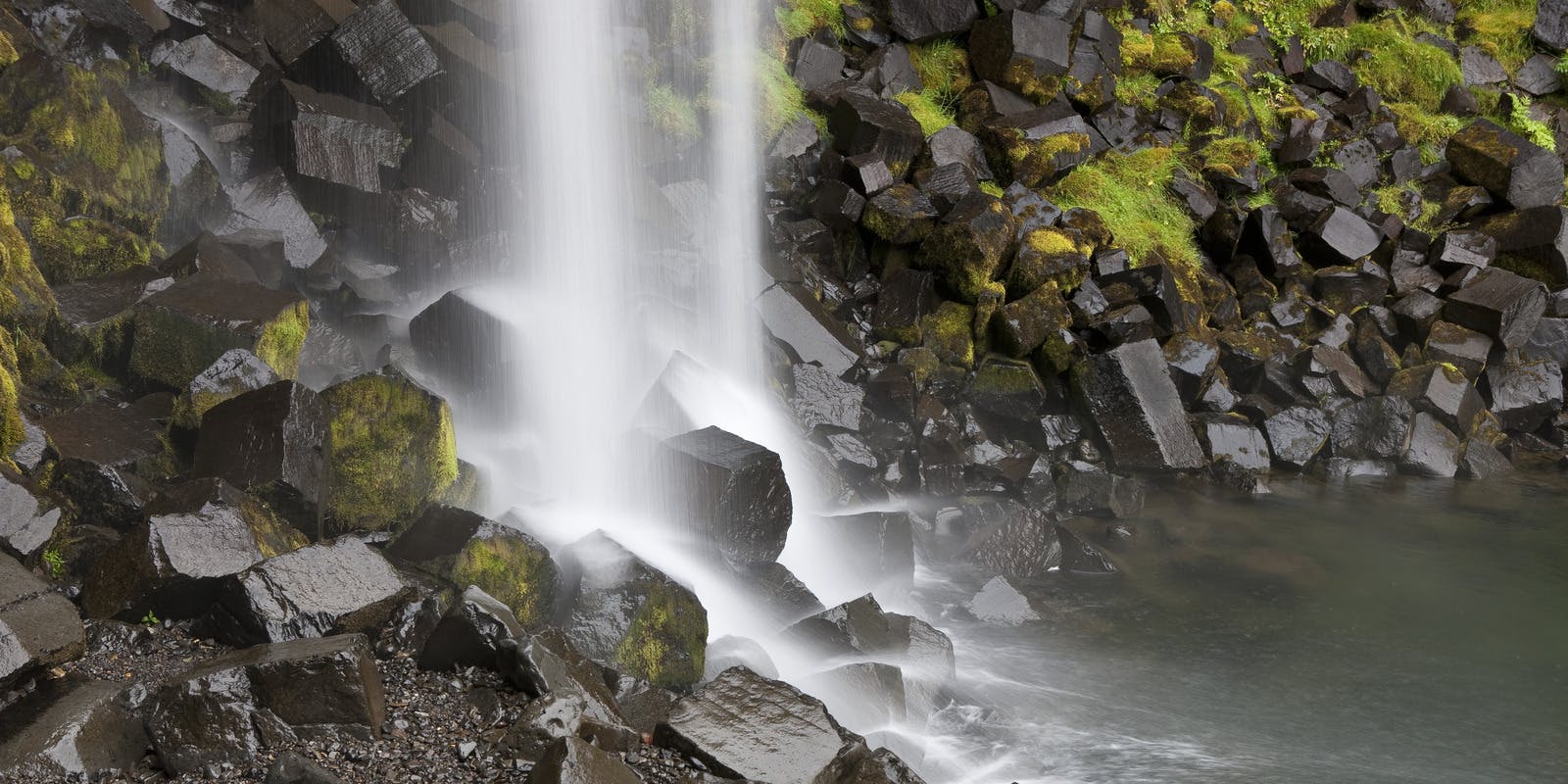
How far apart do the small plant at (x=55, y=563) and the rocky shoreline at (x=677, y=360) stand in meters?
0.01

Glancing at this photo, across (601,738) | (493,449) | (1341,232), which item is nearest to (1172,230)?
(1341,232)

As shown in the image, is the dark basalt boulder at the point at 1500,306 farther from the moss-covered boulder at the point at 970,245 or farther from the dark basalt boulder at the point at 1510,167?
the moss-covered boulder at the point at 970,245

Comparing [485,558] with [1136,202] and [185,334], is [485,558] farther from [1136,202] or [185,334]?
[1136,202]

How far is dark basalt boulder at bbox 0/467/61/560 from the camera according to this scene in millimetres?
4625

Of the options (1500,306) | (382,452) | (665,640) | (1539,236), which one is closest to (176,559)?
(382,452)

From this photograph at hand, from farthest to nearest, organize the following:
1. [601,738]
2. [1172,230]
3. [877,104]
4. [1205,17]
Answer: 1. [1205,17]
2. [1172,230]
3. [877,104]
4. [601,738]

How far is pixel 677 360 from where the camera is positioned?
9.15m

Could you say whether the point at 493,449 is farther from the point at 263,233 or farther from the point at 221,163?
the point at 221,163

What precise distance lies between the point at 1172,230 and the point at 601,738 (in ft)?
34.7

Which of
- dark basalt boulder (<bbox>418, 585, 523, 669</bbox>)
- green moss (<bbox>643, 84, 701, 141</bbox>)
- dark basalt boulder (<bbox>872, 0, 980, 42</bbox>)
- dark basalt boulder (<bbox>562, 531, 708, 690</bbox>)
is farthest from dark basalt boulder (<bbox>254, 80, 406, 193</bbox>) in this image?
dark basalt boulder (<bbox>872, 0, 980, 42</bbox>)

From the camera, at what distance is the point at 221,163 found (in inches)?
342

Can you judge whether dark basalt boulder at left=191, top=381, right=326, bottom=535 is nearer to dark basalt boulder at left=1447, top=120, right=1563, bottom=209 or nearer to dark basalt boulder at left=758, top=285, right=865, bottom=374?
dark basalt boulder at left=758, top=285, right=865, bottom=374

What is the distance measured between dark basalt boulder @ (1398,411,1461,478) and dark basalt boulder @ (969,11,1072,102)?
545cm

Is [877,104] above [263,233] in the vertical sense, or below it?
above
